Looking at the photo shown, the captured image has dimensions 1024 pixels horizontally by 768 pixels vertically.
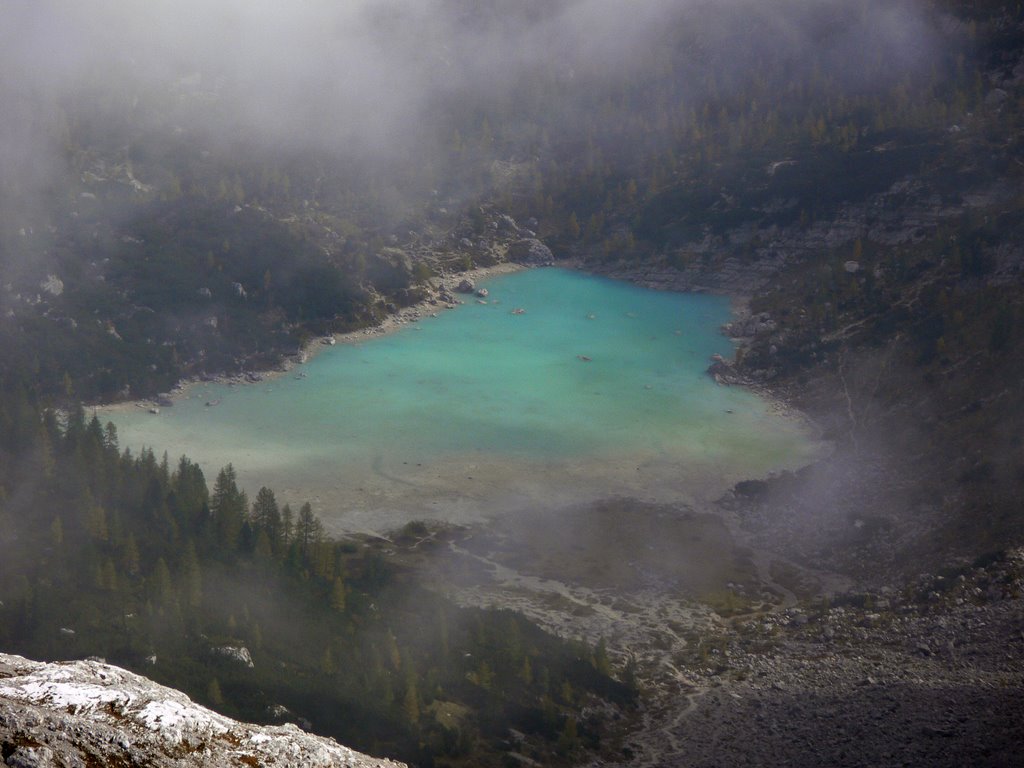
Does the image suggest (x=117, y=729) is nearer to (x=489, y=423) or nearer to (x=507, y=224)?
(x=489, y=423)

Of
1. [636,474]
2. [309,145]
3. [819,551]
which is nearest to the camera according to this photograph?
[819,551]

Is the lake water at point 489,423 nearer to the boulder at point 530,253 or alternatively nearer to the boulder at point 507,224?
the boulder at point 530,253

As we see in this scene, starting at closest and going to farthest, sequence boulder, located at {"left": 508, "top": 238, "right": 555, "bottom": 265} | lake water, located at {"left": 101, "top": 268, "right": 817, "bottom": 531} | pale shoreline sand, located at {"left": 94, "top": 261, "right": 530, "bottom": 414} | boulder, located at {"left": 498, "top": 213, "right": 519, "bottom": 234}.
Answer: lake water, located at {"left": 101, "top": 268, "right": 817, "bottom": 531}
pale shoreline sand, located at {"left": 94, "top": 261, "right": 530, "bottom": 414}
boulder, located at {"left": 508, "top": 238, "right": 555, "bottom": 265}
boulder, located at {"left": 498, "top": 213, "right": 519, "bottom": 234}

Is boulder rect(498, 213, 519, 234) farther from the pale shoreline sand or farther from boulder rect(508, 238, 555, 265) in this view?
the pale shoreline sand

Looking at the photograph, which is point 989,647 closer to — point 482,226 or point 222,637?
point 222,637

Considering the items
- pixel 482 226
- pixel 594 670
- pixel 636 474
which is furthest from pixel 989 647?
pixel 482 226

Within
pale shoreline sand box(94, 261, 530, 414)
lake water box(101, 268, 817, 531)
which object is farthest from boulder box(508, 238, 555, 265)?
lake water box(101, 268, 817, 531)
